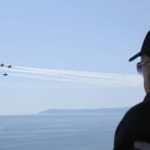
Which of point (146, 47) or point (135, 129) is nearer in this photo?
point (135, 129)

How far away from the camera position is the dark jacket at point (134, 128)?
5.18 feet

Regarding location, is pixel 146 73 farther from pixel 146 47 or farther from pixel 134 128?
pixel 134 128

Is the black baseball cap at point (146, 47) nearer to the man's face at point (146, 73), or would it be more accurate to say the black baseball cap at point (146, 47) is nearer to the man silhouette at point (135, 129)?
the man's face at point (146, 73)

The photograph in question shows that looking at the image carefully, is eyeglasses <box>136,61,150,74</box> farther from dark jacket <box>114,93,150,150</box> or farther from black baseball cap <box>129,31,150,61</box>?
dark jacket <box>114,93,150,150</box>

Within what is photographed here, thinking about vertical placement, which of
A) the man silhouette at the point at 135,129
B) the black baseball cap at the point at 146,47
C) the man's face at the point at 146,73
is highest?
the black baseball cap at the point at 146,47

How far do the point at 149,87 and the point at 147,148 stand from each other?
0.95ft

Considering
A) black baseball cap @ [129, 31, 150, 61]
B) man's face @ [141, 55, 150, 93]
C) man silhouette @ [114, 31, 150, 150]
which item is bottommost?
man silhouette @ [114, 31, 150, 150]

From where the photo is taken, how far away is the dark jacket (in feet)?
5.18

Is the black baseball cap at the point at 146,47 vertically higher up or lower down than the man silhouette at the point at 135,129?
higher up

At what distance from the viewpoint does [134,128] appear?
1579mm

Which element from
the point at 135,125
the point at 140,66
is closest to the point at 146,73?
the point at 140,66

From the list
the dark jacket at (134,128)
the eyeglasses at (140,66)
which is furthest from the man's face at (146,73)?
the dark jacket at (134,128)

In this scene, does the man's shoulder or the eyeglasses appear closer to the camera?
the man's shoulder

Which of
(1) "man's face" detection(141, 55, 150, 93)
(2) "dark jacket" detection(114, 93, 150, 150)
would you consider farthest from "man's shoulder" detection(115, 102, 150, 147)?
(1) "man's face" detection(141, 55, 150, 93)
